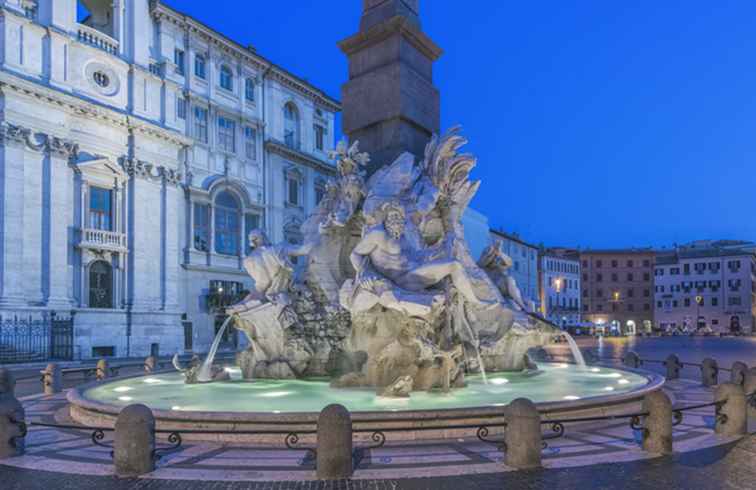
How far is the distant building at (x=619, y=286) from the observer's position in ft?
312

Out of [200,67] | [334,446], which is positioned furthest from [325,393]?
[200,67]

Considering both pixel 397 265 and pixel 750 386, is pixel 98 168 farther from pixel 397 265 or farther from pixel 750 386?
pixel 750 386

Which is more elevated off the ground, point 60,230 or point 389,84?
point 389,84

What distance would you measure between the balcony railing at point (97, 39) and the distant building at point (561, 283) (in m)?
56.6

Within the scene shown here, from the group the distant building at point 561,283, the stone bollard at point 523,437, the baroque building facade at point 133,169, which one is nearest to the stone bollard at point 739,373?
the stone bollard at point 523,437

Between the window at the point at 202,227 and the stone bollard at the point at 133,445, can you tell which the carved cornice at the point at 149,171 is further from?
the stone bollard at the point at 133,445

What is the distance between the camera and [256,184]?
40688 mm

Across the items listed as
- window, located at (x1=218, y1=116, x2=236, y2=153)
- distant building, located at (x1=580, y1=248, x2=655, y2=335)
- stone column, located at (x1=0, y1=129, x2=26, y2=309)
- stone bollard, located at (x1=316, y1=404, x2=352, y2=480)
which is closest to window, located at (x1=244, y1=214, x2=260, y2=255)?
window, located at (x1=218, y1=116, x2=236, y2=153)

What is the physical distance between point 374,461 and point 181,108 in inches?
1334

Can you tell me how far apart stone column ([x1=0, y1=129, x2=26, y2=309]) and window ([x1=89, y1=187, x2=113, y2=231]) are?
3.82 meters

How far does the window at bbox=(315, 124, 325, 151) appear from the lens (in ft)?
155

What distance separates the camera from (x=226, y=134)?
129ft

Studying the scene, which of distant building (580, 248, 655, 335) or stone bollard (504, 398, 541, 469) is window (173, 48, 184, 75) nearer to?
stone bollard (504, 398, 541, 469)

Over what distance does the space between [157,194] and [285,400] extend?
2735 cm
